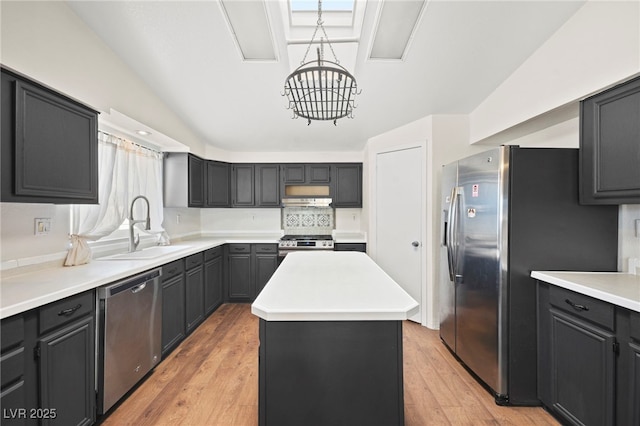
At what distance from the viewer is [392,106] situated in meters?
3.16

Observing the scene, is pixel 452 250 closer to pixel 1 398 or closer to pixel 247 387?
pixel 247 387

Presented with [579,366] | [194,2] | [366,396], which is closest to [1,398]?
[366,396]

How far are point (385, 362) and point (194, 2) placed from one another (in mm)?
2725

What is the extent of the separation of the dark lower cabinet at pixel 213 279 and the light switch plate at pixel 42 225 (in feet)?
5.41

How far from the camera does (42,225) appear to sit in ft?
6.12

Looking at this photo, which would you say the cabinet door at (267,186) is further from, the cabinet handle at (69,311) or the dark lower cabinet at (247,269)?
the cabinet handle at (69,311)

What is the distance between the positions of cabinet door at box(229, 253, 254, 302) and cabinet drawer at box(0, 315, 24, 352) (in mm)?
2823

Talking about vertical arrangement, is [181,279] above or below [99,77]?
below

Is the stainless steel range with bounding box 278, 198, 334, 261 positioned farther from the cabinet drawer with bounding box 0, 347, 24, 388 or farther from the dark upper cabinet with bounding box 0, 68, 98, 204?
the cabinet drawer with bounding box 0, 347, 24, 388

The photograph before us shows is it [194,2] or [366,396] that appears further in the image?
[194,2]

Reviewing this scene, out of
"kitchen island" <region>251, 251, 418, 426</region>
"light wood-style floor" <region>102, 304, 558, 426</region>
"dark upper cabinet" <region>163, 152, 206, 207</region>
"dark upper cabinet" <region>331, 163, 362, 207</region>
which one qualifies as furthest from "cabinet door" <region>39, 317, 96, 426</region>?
"dark upper cabinet" <region>331, 163, 362, 207</region>

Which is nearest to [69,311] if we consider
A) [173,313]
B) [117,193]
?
[173,313]

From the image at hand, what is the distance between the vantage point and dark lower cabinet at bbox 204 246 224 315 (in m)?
3.44

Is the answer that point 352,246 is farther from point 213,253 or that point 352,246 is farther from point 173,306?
point 173,306
